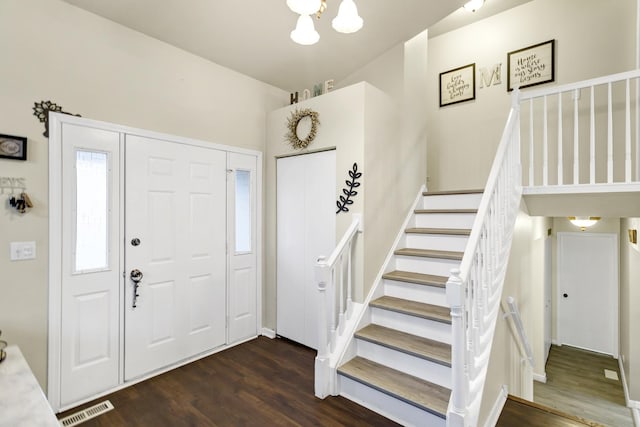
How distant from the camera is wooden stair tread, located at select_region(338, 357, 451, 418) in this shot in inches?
78.7

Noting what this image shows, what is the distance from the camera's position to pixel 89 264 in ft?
7.93

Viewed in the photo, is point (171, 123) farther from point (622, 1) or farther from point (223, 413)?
point (622, 1)

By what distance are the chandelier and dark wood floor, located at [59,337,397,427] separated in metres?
2.48

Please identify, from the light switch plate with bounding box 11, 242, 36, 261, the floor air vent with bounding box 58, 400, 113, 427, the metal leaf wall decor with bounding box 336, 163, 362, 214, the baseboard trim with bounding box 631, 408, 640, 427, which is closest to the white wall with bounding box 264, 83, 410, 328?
the metal leaf wall decor with bounding box 336, 163, 362, 214

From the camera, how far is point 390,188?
3139mm

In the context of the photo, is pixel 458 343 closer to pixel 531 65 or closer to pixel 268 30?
pixel 268 30

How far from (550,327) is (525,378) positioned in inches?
128

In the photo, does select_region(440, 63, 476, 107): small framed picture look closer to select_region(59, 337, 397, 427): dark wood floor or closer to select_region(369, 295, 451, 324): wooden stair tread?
select_region(369, 295, 451, 324): wooden stair tread

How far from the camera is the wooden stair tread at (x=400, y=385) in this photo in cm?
200

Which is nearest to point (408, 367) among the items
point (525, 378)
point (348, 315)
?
point (348, 315)

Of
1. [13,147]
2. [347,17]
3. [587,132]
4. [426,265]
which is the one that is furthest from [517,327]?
[13,147]

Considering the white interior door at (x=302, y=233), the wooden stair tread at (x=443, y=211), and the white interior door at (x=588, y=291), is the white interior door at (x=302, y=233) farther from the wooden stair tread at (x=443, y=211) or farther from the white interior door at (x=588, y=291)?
the white interior door at (x=588, y=291)

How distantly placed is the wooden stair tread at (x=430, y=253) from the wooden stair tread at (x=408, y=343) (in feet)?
2.39

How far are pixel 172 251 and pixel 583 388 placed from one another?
242 inches
